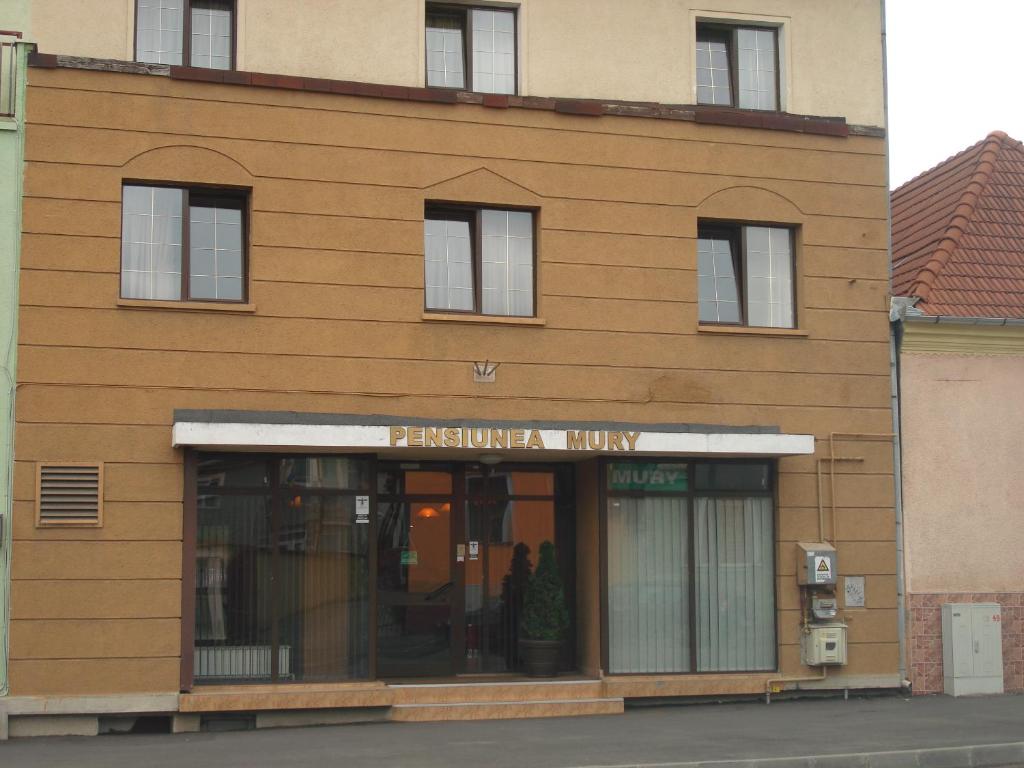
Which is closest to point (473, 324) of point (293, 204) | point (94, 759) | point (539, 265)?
point (539, 265)

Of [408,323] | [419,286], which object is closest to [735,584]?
[408,323]

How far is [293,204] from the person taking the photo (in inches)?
595

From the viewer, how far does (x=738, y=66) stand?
16.9 m

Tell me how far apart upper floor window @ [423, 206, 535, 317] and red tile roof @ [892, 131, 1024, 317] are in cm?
520

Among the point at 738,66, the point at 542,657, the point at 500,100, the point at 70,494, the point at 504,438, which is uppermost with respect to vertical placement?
the point at 738,66

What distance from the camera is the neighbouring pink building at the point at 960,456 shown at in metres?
16.8

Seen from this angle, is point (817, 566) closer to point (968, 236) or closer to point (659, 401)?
point (659, 401)

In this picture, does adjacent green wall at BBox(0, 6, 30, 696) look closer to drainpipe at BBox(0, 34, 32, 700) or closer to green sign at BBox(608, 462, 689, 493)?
drainpipe at BBox(0, 34, 32, 700)

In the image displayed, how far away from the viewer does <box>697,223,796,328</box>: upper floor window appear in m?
16.6

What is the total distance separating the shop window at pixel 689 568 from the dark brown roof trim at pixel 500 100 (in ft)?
13.9

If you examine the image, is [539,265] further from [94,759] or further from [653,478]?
[94,759]

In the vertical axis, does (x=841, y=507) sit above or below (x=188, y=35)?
below

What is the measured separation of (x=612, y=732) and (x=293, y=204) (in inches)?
263

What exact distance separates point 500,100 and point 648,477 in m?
4.79
